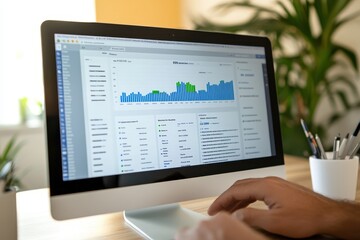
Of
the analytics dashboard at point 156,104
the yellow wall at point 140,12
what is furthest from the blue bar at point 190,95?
the yellow wall at point 140,12

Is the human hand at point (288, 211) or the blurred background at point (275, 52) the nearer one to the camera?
the human hand at point (288, 211)

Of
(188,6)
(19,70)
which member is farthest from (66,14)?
(188,6)

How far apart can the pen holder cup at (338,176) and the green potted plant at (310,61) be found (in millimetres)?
573

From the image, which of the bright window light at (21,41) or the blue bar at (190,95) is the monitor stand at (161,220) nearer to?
the blue bar at (190,95)

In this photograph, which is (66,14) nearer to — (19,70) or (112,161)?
(19,70)

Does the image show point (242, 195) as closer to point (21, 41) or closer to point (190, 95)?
point (190, 95)

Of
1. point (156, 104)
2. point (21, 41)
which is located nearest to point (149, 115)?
point (156, 104)

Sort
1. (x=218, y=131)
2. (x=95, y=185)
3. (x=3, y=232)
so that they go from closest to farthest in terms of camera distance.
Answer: (x=3, y=232)
(x=95, y=185)
(x=218, y=131)

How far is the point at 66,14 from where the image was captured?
2428 mm

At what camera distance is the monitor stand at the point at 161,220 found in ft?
1.91

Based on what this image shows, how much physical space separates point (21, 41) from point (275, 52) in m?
1.77

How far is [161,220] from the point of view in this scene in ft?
2.14

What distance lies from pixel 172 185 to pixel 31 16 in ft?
7.34

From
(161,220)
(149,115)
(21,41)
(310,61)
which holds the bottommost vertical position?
(161,220)
